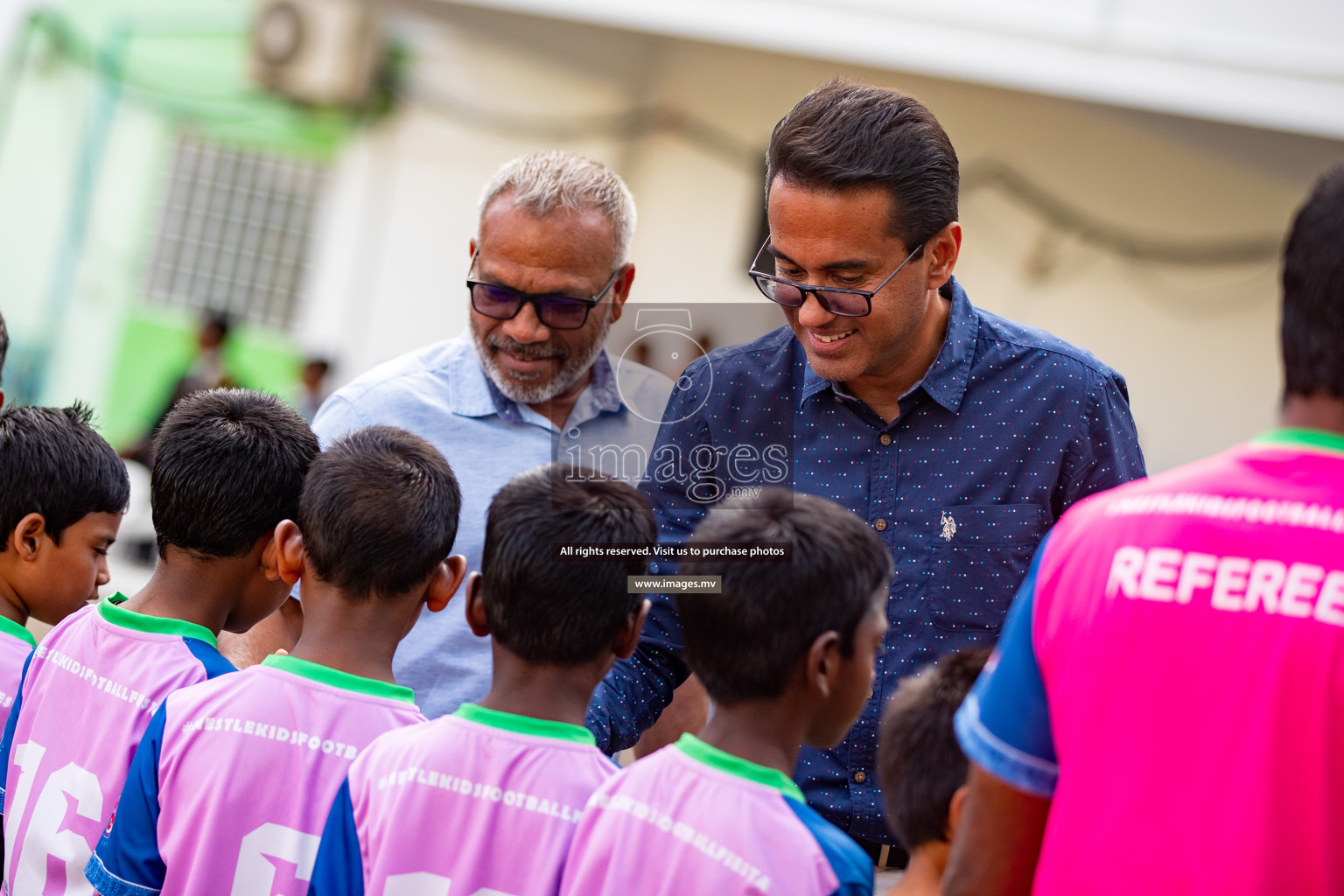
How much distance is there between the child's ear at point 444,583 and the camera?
1959 millimetres

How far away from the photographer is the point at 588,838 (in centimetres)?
152

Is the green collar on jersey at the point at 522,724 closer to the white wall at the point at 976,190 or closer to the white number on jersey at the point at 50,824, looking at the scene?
the white number on jersey at the point at 50,824

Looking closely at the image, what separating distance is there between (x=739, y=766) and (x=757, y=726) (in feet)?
0.22

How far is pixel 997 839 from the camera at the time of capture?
1.28m

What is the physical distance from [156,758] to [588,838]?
73 centimetres

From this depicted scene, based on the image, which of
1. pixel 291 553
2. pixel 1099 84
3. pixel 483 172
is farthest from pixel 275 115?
pixel 291 553

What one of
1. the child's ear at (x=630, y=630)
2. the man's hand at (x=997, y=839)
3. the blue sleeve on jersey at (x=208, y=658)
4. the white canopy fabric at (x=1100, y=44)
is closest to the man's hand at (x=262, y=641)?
the blue sleeve on jersey at (x=208, y=658)

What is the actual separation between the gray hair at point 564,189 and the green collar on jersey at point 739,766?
4.53 ft

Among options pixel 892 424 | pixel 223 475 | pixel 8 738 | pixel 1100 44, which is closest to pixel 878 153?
pixel 892 424

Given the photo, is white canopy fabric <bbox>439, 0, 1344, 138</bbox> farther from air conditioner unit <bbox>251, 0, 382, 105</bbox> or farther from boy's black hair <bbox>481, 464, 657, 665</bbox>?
boy's black hair <bbox>481, 464, 657, 665</bbox>

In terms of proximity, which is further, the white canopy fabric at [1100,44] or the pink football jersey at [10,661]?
the white canopy fabric at [1100,44]

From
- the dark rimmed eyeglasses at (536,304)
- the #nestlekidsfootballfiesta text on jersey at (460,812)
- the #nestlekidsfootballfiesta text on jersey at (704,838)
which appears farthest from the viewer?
the dark rimmed eyeglasses at (536,304)

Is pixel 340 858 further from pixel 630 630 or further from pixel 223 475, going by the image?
pixel 223 475

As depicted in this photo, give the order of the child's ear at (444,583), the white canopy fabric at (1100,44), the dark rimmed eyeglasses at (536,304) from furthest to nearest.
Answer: the white canopy fabric at (1100,44)
the dark rimmed eyeglasses at (536,304)
the child's ear at (444,583)
